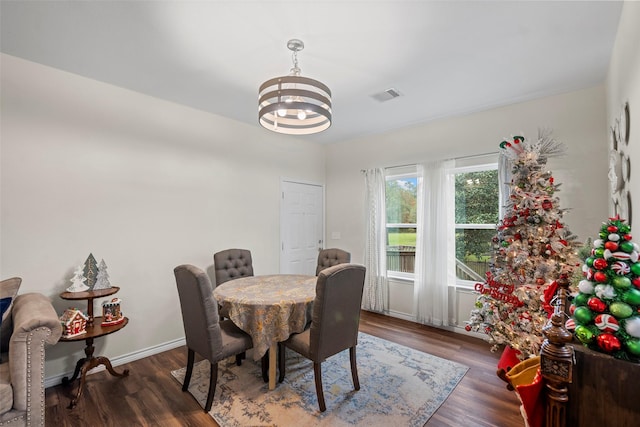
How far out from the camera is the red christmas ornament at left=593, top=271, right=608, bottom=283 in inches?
37.7

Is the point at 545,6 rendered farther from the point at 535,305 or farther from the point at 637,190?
the point at 535,305

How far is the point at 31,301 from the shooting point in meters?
2.03

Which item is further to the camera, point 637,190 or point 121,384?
point 121,384

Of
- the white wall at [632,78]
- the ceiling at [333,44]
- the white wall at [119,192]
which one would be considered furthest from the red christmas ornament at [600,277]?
the white wall at [119,192]

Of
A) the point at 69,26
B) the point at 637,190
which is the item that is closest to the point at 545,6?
the point at 637,190

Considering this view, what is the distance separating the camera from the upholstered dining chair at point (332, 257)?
3.56 m

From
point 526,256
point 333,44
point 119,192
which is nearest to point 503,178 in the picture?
point 526,256

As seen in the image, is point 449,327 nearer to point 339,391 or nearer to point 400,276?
point 400,276

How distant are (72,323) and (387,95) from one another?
3.52 metres

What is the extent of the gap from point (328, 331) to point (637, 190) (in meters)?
1.99

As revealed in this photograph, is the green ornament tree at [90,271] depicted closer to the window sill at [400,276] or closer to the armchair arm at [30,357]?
the armchair arm at [30,357]

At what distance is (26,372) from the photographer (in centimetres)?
162

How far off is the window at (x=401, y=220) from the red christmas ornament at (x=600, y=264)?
3028 millimetres

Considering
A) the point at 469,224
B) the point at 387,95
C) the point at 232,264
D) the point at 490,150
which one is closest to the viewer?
the point at 387,95
